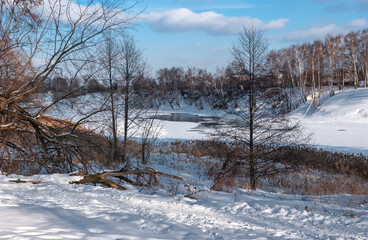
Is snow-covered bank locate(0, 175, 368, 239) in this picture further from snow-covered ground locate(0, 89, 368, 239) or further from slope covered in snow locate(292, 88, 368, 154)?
slope covered in snow locate(292, 88, 368, 154)

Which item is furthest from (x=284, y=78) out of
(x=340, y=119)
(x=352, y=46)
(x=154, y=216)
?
(x=154, y=216)

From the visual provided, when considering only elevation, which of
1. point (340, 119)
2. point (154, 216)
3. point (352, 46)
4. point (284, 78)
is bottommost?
point (154, 216)

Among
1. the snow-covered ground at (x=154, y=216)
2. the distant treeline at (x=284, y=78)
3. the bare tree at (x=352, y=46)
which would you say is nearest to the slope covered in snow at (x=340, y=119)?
the distant treeline at (x=284, y=78)

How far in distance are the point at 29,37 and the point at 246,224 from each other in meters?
5.25

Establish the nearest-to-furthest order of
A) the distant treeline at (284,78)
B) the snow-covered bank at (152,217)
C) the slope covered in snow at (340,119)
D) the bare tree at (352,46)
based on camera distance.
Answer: the snow-covered bank at (152,217), the distant treeline at (284,78), the slope covered in snow at (340,119), the bare tree at (352,46)

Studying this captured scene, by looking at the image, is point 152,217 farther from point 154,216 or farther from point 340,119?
point 340,119

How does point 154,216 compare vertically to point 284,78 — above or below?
below

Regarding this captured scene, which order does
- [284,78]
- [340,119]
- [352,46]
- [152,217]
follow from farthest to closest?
[284,78]
[352,46]
[340,119]
[152,217]

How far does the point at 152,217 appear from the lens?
3.91 meters

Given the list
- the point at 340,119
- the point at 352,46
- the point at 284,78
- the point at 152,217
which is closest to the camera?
the point at 152,217

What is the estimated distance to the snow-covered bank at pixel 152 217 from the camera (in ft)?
10.4

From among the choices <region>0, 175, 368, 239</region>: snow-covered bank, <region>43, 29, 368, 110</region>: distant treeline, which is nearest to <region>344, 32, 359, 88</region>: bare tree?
<region>43, 29, 368, 110</region>: distant treeline

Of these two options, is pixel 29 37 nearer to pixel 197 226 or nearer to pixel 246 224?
pixel 197 226

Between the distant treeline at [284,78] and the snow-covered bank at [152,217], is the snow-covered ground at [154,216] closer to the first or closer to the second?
the snow-covered bank at [152,217]
